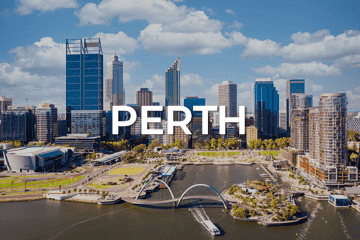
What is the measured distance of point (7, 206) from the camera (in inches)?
1481

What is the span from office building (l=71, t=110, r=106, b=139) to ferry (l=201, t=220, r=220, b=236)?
69.1 meters

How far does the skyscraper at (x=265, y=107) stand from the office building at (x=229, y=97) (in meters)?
17.6

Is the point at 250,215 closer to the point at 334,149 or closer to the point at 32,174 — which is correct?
the point at 334,149

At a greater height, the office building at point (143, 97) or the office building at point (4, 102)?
the office building at point (143, 97)

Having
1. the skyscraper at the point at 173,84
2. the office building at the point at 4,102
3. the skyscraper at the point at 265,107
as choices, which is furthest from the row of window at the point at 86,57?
the skyscraper at the point at 173,84

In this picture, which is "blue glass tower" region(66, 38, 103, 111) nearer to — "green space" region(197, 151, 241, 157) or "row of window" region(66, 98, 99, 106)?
"row of window" region(66, 98, 99, 106)

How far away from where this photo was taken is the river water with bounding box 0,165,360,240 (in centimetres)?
2873

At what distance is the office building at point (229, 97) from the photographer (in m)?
156

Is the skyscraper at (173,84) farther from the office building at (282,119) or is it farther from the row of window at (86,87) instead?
the row of window at (86,87)

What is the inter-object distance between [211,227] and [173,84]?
16779cm

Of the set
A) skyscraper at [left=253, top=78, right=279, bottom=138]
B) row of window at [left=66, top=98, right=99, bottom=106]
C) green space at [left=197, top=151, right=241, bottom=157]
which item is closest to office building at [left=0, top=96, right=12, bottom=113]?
row of window at [left=66, top=98, right=99, bottom=106]

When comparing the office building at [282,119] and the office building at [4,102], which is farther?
the office building at [282,119]

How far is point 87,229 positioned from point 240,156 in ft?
185

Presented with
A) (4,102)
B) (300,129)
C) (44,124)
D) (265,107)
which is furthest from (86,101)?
(300,129)
